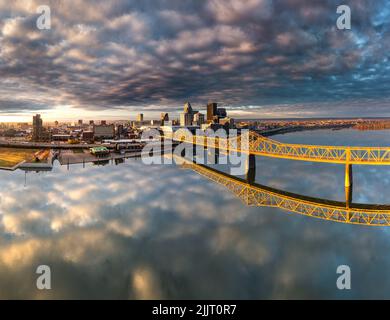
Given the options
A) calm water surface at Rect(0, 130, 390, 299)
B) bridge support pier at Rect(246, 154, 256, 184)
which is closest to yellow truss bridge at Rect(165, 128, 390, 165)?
bridge support pier at Rect(246, 154, 256, 184)

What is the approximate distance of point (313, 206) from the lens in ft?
144

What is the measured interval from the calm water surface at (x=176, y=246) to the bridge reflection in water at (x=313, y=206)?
2.70 meters

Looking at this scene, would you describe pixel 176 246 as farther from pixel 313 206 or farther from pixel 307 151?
pixel 307 151

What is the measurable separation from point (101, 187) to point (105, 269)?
33955 mm

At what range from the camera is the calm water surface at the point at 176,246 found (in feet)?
72.7

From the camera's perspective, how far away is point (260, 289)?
71.9 feet

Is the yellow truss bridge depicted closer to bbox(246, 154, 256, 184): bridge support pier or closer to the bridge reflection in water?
bbox(246, 154, 256, 184): bridge support pier

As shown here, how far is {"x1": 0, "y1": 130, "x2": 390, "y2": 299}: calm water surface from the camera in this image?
22172 mm

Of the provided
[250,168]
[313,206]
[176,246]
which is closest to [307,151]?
[250,168]

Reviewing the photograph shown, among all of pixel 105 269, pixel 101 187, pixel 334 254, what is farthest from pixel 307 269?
pixel 101 187

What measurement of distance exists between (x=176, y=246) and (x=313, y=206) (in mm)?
26169

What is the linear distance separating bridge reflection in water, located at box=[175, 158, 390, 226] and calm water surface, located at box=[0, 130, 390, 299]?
270cm
